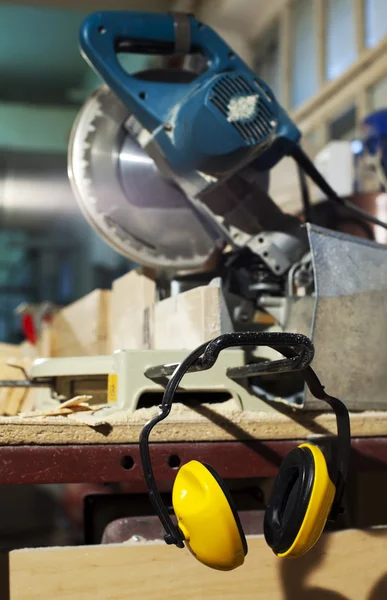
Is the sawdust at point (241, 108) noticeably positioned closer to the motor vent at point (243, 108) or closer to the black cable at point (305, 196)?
the motor vent at point (243, 108)

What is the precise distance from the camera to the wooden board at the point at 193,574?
66cm

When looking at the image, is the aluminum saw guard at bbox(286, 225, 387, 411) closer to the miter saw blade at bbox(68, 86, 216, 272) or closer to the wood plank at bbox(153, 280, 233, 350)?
A: the wood plank at bbox(153, 280, 233, 350)

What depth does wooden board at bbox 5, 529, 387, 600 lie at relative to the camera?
662 mm

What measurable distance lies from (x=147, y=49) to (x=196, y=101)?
7.5 inches

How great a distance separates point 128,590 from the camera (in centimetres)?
68

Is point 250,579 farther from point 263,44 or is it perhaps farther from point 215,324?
point 263,44

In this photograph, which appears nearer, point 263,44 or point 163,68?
point 163,68

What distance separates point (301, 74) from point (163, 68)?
6.10ft

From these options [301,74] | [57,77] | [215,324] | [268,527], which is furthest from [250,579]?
[57,77]

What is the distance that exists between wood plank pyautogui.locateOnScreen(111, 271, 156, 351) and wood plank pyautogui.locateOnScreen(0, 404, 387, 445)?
0.34m

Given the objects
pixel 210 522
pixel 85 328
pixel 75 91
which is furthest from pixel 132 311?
pixel 75 91

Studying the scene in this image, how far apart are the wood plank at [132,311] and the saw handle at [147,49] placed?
0.30 meters

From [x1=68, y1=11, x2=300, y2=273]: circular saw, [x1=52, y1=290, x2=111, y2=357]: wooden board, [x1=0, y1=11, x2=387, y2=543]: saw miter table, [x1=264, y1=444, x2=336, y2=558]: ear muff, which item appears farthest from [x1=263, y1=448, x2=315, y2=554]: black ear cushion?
[x1=52, y1=290, x2=111, y2=357]: wooden board

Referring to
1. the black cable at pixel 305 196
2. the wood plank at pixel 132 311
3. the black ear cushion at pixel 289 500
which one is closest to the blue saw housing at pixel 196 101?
the black cable at pixel 305 196
